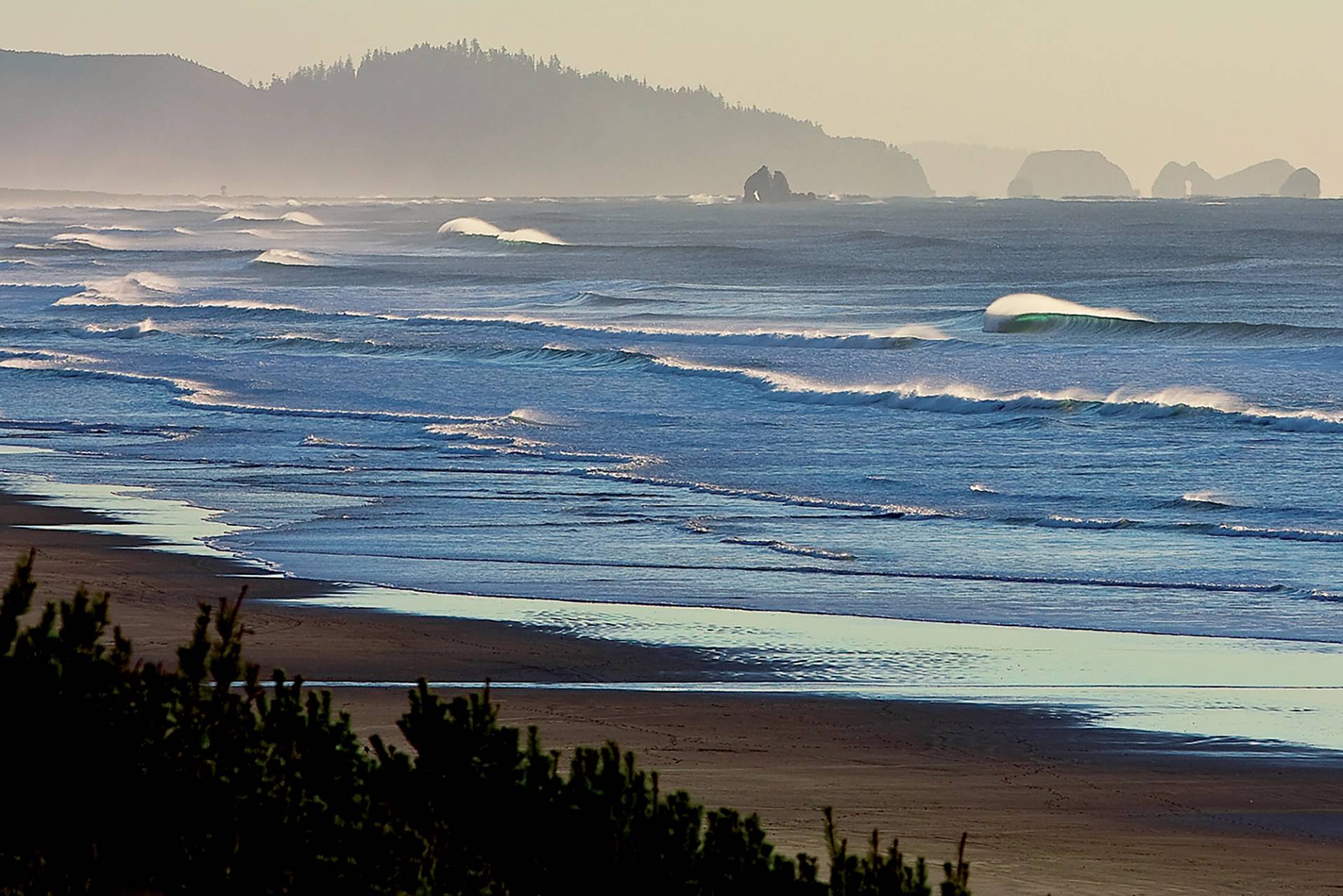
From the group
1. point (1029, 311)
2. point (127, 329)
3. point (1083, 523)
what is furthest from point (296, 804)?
point (1029, 311)

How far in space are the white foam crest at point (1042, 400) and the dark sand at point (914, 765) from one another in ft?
55.1

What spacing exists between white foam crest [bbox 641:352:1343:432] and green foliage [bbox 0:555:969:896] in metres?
22.1

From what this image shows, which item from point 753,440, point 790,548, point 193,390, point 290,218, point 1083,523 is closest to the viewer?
point 790,548

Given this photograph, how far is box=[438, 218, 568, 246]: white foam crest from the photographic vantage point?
107 m

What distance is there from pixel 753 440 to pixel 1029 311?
25.7 m

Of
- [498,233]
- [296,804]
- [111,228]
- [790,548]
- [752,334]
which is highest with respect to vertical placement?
[111,228]

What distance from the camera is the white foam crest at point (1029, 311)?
4794cm

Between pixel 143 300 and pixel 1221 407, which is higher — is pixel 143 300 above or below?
above

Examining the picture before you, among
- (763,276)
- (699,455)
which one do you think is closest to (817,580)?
(699,455)

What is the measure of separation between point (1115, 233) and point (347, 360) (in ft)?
285

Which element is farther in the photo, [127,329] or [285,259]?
[285,259]

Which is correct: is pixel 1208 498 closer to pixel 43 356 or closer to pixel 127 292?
pixel 43 356

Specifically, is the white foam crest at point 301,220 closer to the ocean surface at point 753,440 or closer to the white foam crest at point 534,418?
the ocean surface at point 753,440

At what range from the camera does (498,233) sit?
11606 centimetres
